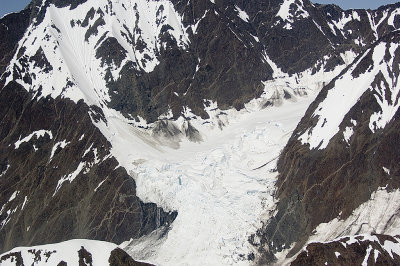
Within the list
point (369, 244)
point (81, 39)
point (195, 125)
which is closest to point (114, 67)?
point (81, 39)

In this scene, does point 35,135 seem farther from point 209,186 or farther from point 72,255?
point 72,255

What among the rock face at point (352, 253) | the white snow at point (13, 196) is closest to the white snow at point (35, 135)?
the white snow at point (13, 196)

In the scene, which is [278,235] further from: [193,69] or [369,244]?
[193,69]

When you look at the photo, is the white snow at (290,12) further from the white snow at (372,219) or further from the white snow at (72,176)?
the white snow at (372,219)

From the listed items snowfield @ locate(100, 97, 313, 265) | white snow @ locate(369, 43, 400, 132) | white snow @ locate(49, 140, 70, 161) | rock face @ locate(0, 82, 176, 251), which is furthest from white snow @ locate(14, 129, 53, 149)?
white snow @ locate(369, 43, 400, 132)

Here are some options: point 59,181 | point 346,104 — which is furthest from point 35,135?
point 346,104
